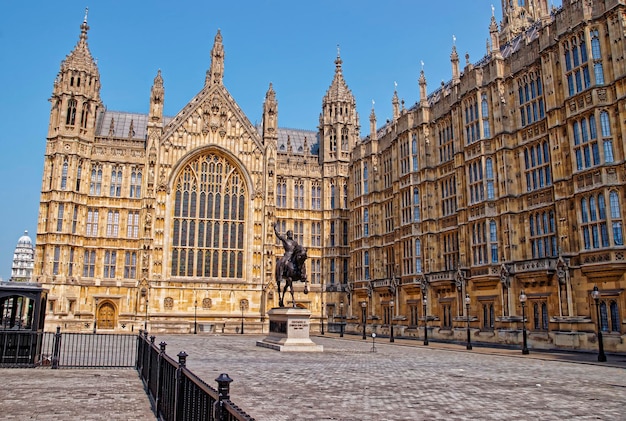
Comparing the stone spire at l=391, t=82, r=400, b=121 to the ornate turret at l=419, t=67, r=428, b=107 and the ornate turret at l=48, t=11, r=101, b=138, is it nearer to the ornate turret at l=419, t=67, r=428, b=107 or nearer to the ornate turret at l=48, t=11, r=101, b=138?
the ornate turret at l=419, t=67, r=428, b=107

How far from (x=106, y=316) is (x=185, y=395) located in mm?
47569

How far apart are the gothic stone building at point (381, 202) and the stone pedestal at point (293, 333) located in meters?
9.87

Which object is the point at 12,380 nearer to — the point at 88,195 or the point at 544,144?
the point at 544,144

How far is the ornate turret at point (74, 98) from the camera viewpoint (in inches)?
2067

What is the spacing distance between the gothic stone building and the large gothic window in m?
0.15

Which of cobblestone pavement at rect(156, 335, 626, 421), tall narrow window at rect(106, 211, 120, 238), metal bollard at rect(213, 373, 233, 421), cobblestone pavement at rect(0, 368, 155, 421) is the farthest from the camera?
tall narrow window at rect(106, 211, 120, 238)

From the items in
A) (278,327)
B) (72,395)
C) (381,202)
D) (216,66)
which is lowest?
(72,395)

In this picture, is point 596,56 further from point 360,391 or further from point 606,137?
point 360,391

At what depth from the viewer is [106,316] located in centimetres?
5141

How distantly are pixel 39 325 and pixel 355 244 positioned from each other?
38.1 m

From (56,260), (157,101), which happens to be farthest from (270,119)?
(56,260)

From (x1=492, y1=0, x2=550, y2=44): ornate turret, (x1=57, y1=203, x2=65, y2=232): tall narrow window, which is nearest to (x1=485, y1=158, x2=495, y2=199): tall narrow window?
(x1=492, y1=0, x2=550, y2=44): ornate turret

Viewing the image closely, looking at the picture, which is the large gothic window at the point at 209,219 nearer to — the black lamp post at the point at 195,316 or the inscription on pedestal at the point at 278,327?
the black lamp post at the point at 195,316

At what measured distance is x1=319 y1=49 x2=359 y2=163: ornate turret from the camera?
197 feet
